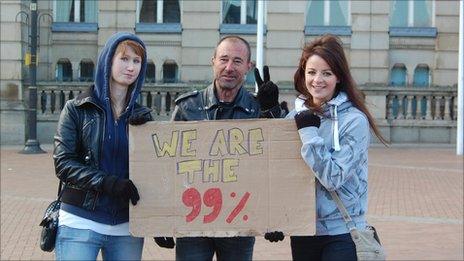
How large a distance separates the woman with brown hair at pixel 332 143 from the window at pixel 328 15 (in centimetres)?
1890

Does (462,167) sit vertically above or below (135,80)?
below

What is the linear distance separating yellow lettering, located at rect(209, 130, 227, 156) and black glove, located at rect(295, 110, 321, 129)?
1.59ft

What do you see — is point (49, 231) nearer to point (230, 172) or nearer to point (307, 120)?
point (230, 172)

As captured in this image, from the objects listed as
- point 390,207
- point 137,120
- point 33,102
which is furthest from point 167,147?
point 33,102

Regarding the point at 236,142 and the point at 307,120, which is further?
the point at 236,142

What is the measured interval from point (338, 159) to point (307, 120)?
266 mm

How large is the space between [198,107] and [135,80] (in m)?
0.46

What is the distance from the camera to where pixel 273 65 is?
72.4ft

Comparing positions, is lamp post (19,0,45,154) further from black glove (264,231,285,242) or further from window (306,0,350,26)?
black glove (264,231,285,242)

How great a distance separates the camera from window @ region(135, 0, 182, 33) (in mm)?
22391

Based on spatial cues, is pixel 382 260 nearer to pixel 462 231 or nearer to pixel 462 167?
pixel 462 231

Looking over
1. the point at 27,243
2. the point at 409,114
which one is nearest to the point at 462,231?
the point at 27,243

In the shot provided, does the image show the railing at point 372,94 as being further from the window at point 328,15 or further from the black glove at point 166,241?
the black glove at point 166,241

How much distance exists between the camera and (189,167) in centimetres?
393
